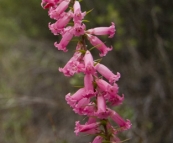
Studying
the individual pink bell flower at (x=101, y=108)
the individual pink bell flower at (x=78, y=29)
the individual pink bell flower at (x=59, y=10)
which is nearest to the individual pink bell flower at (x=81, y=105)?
the individual pink bell flower at (x=101, y=108)

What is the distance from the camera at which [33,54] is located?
10883 millimetres

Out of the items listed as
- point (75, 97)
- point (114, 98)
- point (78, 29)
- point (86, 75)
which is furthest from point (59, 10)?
point (114, 98)

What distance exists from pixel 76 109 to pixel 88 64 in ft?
1.15

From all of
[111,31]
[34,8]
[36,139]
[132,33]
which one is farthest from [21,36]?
[111,31]

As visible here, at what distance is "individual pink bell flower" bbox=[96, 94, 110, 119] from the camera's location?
2788mm

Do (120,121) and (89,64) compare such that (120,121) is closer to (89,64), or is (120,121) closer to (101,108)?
(101,108)

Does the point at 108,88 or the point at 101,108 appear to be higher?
the point at 108,88

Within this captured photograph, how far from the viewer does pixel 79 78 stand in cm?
A: 552

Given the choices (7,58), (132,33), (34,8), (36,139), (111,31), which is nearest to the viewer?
(111,31)

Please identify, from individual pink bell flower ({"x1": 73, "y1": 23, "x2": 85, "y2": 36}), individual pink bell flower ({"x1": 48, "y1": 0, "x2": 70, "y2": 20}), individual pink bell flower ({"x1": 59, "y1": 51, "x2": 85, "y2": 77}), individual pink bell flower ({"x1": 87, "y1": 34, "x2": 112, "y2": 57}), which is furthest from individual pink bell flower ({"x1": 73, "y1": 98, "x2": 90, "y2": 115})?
individual pink bell flower ({"x1": 48, "y1": 0, "x2": 70, "y2": 20})

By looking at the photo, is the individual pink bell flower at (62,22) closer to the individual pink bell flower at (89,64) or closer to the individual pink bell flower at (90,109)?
the individual pink bell flower at (89,64)

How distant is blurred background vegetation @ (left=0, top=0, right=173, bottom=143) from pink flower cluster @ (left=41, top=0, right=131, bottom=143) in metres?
1.51

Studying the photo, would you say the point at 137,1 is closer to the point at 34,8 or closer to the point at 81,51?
the point at 34,8

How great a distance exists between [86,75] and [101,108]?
0.86 ft
